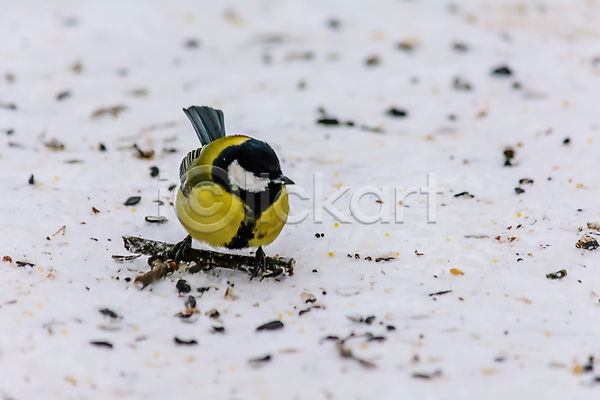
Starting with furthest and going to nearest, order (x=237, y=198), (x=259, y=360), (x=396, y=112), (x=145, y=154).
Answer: (x=396, y=112) < (x=145, y=154) < (x=237, y=198) < (x=259, y=360)

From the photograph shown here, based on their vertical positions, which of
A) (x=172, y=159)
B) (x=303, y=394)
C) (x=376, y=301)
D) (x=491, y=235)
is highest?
(x=172, y=159)

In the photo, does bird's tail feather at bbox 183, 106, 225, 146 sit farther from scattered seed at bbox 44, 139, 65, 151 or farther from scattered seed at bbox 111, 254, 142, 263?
scattered seed at bbox 44, 139, 65, 151

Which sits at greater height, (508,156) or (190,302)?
(508,156)

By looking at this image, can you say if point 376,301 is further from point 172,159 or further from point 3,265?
point 172,159

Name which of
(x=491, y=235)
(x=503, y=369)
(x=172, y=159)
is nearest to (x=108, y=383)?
(x=503, y=369)

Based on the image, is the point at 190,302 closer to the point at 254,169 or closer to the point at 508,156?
the point at 254,169

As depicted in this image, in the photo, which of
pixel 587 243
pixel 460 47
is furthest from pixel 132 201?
pixel 460 47
